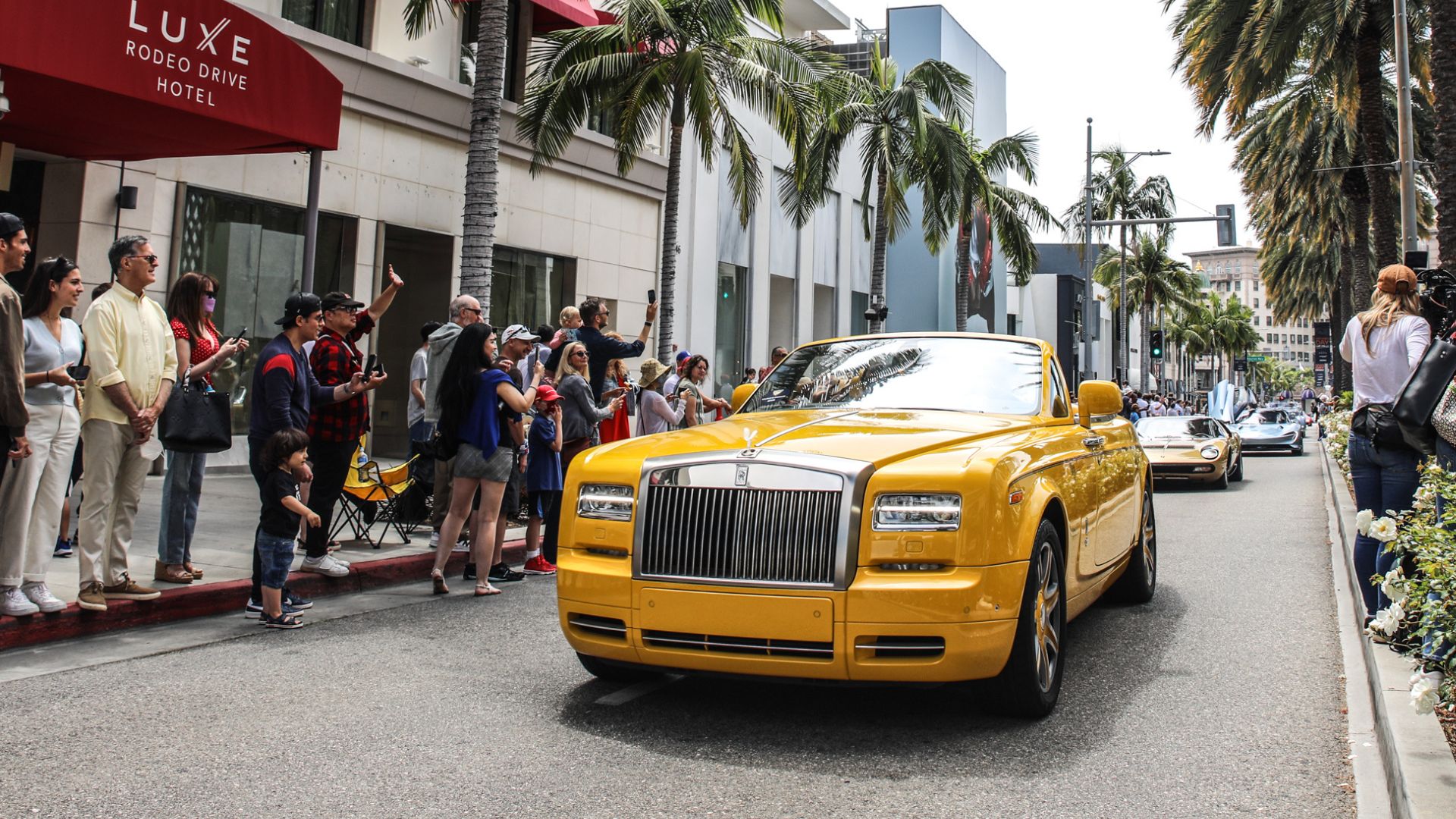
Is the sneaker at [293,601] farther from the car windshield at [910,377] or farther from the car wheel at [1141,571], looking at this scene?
the car wheel at [1141,571]

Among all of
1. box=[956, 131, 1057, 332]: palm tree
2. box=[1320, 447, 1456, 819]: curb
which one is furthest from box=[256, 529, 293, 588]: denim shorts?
box=[956, 131, 1057, 332]: palm tree

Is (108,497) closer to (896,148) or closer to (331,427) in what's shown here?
(331,427)

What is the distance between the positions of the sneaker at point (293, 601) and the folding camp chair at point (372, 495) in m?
1.44

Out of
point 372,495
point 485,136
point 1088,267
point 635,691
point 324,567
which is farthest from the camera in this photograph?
point 1088,267

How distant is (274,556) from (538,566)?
2.68 meters

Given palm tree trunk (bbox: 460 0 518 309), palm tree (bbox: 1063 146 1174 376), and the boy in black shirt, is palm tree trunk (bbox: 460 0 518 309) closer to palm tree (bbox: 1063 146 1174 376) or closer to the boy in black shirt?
the boy in black shirt

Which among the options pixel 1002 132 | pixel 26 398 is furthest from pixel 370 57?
pixel 1002 132

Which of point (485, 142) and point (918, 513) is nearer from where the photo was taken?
point (918, 513)

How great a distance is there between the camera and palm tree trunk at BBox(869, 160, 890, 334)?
82.3 ft

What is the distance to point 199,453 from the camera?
712cm

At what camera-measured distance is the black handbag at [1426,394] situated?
521cm

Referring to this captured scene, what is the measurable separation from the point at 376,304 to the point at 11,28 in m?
3.27

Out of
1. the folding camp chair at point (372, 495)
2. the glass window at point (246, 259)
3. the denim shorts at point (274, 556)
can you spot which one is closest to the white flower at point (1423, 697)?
the denim shorts at point (274, 556)

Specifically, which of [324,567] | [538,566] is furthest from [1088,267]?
[324,567]
